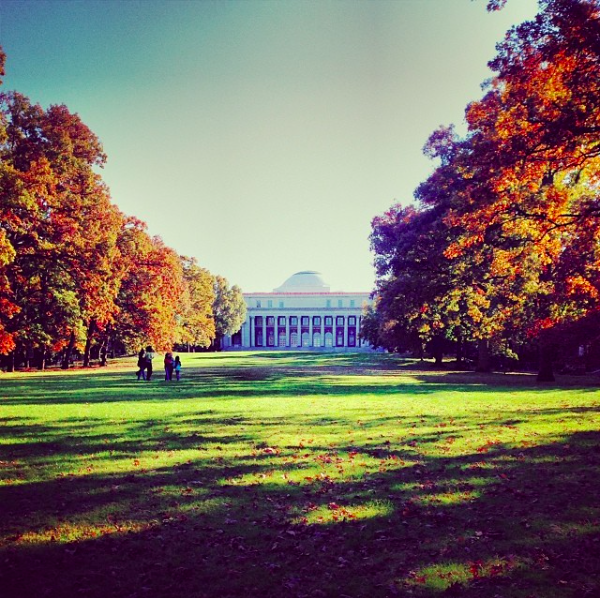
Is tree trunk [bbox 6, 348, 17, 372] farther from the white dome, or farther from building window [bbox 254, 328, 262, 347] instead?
the white dome

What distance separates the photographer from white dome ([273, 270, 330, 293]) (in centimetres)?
13125

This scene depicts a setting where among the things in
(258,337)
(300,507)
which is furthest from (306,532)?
(258,337)

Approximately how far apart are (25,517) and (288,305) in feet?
392

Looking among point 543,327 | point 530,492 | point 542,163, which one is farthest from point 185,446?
point 543,327

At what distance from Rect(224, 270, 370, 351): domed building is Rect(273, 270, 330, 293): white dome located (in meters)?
3.46

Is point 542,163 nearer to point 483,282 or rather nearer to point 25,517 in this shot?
point 25,517

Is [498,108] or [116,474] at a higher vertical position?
[498,108]

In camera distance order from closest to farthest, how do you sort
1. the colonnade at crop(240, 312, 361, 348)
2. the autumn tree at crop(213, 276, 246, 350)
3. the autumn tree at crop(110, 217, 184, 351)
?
the autumn tree at crop(110, 217, 184, 351), the autumn tree at crop(213, 276, 246, 350), the colonnade at crop(240, 312, 361, 348)

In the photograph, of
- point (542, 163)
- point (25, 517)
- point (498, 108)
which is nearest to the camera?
point (25, 517)

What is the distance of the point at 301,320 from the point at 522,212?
364 ft

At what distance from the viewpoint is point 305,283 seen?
13238 centimetres

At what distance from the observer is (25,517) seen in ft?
19.0

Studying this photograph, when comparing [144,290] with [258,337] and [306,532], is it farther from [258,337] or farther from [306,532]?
[258,337]

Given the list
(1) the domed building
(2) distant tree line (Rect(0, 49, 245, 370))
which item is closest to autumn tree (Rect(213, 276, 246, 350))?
(1) the domed building
